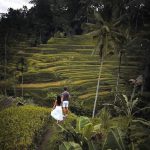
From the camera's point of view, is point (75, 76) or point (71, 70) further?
point (71, 70)

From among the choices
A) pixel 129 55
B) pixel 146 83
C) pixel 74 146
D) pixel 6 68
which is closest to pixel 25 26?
pixel 6 68

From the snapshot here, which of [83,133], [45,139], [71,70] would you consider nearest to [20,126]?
[45,139]

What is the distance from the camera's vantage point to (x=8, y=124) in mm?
13914

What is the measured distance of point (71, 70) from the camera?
5156 centimetres

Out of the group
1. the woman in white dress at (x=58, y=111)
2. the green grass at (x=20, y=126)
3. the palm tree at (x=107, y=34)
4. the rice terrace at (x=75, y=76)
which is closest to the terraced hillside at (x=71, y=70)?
the rice terrace at (x=75, y=76)

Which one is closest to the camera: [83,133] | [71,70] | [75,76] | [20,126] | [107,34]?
[83,133]

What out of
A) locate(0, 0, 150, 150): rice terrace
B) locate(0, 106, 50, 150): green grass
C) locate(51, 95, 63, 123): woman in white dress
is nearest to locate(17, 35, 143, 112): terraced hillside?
locate(0, 0, 150, 150): rice terrace

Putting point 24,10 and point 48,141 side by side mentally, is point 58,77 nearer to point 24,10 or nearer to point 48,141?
point 24,10

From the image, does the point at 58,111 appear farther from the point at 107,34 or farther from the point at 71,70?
the point at 71,70

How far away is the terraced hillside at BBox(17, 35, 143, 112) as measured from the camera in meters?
45.2

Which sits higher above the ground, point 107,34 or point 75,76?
point 107,34

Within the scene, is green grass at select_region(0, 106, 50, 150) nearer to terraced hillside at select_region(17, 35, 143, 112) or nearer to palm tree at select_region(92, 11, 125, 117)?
palm tree at select_region(92, 11, 125, 117)

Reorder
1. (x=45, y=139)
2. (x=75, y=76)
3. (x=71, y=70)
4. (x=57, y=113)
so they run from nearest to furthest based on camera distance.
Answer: (x=45, y=139) → (x=57, y=113) → (x=75, y=76) → (x=71, y=70)

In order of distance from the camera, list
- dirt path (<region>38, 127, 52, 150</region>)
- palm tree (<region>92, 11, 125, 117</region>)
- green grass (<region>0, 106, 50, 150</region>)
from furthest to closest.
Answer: palm tree (<region>92, 11, 125, 117</region>), dirt path (<region>38, 127, 52, 150</region>), green grass (<region>0, 106, 50, 150</region>)
